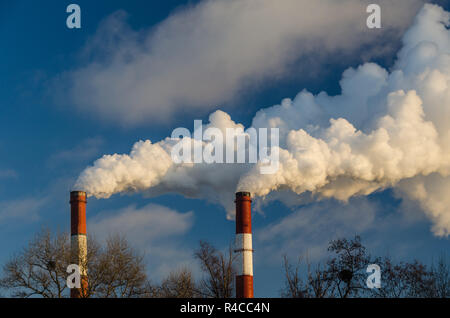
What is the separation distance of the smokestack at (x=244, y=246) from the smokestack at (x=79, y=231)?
827 centimetres

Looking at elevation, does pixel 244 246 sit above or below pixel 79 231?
below

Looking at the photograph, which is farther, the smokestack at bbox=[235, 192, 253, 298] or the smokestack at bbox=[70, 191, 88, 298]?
the smokestack at bbox=[235, 192, 253, 298]

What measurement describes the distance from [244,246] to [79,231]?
900 cm

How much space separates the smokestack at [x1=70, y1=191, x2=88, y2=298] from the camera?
35875mm

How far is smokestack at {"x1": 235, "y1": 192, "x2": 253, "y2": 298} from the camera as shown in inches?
1426

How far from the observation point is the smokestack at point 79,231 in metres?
35.9

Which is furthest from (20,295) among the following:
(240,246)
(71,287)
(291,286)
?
(291,286)

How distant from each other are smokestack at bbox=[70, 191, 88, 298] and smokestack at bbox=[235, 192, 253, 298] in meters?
8.27

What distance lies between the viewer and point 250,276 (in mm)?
36875

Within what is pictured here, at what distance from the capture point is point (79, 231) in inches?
1439
